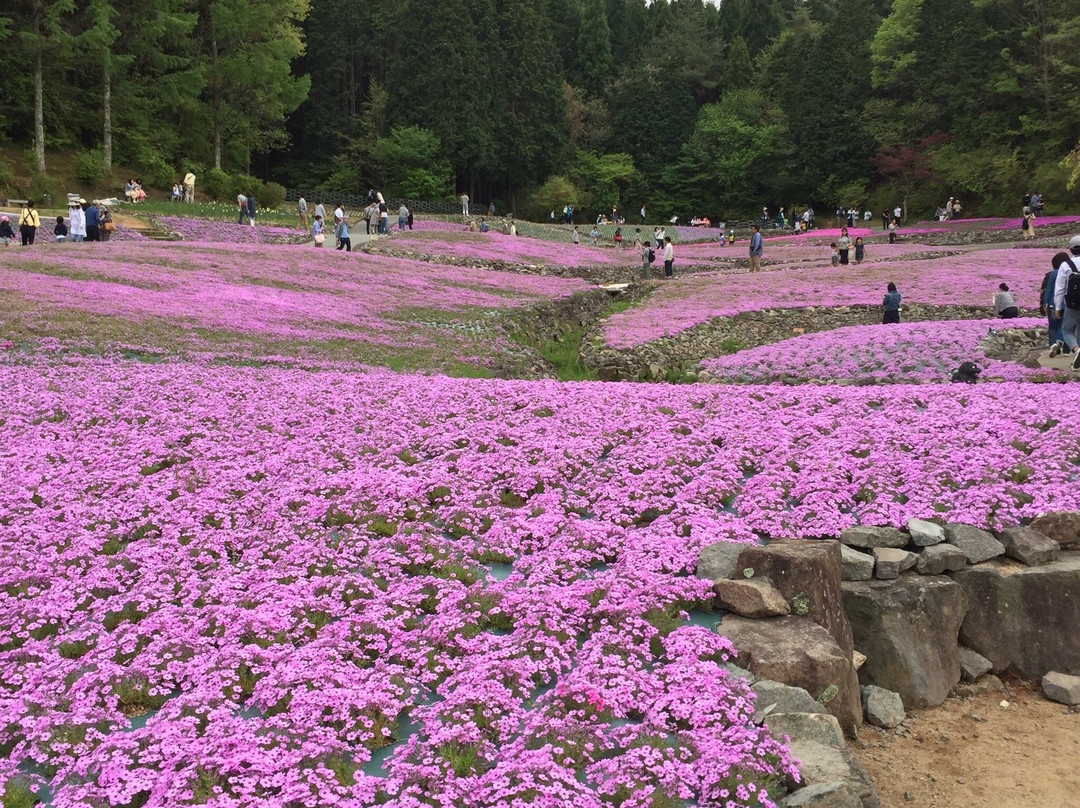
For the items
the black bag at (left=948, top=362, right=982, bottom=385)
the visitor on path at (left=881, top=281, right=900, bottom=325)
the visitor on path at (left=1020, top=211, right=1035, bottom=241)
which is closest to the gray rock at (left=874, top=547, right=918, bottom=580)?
the black bag at (left=948, top=362, right=982, bottom=385)

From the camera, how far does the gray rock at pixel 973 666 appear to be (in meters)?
8.04

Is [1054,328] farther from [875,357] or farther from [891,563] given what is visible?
[891,563]

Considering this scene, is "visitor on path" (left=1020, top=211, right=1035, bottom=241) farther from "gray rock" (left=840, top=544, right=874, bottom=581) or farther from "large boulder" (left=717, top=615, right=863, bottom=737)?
"large boulder" (left=717, top=615, right=863, bottom=737)

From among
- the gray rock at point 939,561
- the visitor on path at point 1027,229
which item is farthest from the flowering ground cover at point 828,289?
the gray rock at point 939,561

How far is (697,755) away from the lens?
5.61 meters

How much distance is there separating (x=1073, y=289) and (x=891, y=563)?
1022cm

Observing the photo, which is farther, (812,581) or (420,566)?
(420,566)

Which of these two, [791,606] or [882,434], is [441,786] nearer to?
[791,606]

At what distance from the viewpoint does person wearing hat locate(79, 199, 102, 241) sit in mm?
35094

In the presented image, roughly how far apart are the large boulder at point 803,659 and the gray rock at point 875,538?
166 cm

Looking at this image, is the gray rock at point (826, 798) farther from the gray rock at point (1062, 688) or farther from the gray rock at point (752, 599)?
the gray rock at point (1062, 688)

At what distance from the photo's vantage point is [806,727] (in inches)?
231

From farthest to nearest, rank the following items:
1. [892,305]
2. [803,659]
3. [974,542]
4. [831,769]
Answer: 1. [892,305]
2. [974,542]
3. [803,659]
4. [831,769]

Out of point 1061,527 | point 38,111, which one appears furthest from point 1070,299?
point 38,111
